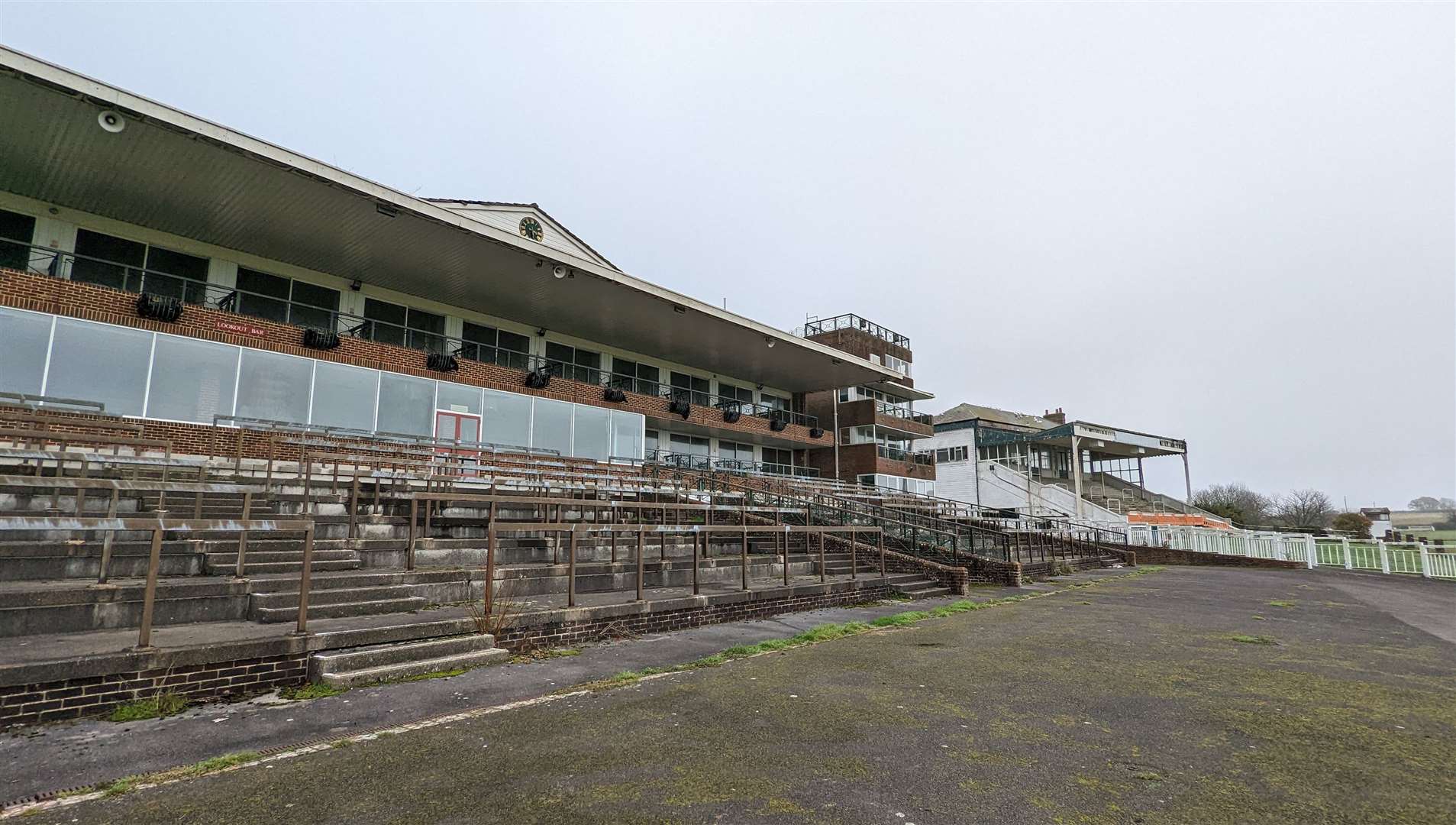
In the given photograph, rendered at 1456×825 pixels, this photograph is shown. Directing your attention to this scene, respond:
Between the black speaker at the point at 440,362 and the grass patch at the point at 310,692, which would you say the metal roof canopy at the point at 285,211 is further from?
the grass patch at the point at 310,692

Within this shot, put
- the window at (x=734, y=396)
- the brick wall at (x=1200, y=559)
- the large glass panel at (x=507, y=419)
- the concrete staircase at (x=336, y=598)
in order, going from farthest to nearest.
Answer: the window at (x=734, y=396)
the brick wall at (x=1200, y=559)
the large glass panel at (x=507, y=419)
the concrete staircase at (x=336, y=598)

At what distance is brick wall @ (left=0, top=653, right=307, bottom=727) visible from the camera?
13.3ft

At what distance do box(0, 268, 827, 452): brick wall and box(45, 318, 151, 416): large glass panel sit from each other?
0.43 m

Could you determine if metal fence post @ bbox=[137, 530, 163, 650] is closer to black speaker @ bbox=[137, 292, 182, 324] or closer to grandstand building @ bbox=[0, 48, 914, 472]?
grandstand building @ bbox=[0, 48, 914, 472]

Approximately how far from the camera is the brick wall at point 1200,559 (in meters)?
24.3

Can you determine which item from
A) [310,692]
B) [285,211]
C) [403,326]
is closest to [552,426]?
[403,326]

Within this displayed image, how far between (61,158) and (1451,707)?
21.7 meters

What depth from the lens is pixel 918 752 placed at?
401 centimetres

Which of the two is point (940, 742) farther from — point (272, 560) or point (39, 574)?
point (39, 574)

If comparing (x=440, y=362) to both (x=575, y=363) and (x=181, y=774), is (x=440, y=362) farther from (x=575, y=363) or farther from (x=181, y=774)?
(x=181, y=774)

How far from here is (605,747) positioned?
402 centimetres

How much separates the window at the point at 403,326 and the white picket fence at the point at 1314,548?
2961 cm

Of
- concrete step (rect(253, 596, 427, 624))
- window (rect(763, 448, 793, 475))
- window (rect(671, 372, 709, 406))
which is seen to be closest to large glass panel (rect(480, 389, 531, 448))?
window (rect(671, 372, 709, 406))

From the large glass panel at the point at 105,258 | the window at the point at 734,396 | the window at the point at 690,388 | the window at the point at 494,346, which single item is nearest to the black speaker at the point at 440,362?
the window at the point at 494,346
